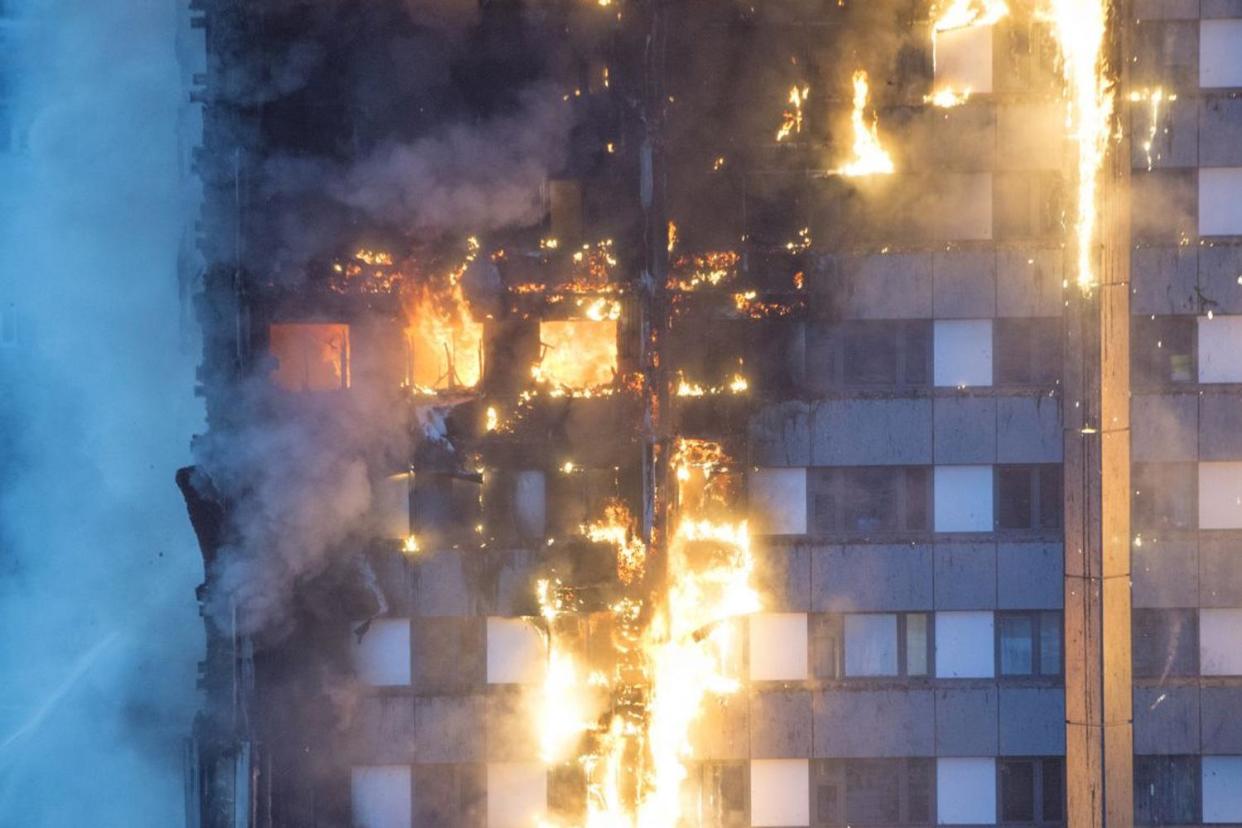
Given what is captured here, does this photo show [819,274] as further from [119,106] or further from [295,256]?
[119,106]

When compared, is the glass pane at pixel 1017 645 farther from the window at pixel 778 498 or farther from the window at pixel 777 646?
the window at pixel 778 498

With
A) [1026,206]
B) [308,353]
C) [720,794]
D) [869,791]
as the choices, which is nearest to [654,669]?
[720,794]

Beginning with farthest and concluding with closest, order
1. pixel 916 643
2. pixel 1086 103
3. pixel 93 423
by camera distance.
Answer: pixel 93 423, pixel 916 643, pixel 1086 103

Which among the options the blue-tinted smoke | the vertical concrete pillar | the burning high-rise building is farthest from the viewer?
the blue-tinted smoke

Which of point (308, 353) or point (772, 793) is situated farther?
point (772, 793)

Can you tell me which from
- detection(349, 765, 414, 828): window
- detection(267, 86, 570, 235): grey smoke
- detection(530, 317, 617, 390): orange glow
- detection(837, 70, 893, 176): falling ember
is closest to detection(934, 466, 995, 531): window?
detection(837, 70, 893, 176): falling ember

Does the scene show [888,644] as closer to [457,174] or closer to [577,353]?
[577,353]

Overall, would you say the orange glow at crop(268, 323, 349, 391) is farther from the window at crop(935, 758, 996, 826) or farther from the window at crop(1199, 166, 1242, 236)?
the window at crop(1199, 166, 1242, 236)
